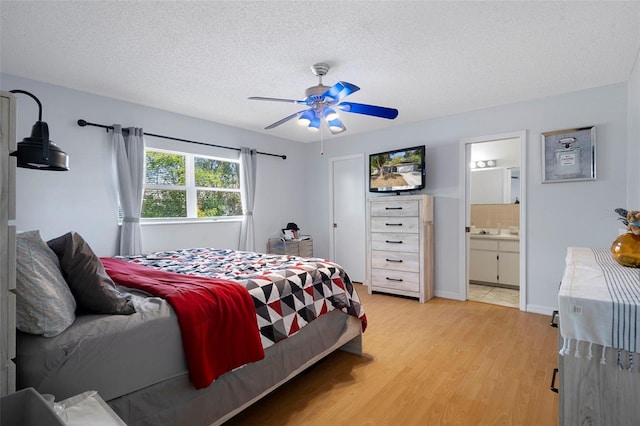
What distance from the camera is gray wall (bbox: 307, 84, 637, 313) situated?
3166mm

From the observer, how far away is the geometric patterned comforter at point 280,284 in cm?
190

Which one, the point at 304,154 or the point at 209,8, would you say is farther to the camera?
the point at 304,154

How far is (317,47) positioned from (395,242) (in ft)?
8.81

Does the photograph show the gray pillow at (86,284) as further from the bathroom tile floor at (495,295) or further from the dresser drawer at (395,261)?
the bathroom tile floor at (495,295)

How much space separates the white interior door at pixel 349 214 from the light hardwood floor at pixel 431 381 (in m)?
1.93

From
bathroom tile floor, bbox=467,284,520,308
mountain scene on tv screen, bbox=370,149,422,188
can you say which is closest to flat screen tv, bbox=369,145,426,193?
mountain scene on tv screen, bbox=370,149,422,188

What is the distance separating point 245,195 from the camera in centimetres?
464

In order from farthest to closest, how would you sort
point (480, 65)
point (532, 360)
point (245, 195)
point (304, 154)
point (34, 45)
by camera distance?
point (304, 154) → point (245, 195) → point (480, 65) → point (532, 360) → point (34, 45)

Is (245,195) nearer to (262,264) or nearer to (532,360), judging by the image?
(262,264)

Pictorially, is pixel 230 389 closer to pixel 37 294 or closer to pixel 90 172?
pixel 37 294

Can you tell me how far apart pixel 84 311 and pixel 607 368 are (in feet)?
6.43

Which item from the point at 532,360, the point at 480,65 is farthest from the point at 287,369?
the point at 480,65

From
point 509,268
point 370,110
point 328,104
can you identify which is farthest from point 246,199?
point 509,268

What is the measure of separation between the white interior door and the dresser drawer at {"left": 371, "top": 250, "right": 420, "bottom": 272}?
70cm
